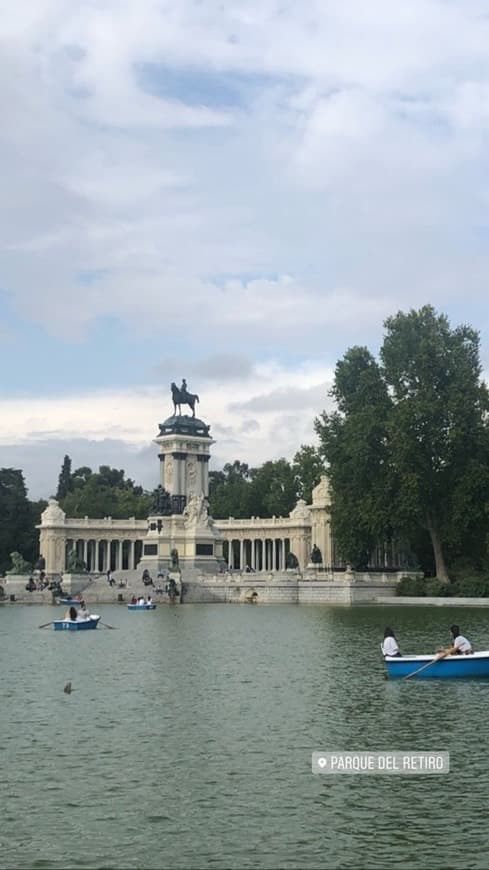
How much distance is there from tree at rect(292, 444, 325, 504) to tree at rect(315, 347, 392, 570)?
30552 mm

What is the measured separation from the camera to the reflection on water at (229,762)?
13008 millimetres

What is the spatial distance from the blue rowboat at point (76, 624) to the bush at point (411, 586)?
2619 centimetres

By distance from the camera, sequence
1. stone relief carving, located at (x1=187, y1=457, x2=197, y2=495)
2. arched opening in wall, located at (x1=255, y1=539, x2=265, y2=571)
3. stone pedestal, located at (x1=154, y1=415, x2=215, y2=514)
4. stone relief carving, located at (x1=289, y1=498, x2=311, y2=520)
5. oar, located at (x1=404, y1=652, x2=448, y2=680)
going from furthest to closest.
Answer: arched opening in wall, located at (x1=255, y1=539, x2=265, y2=571) < stone relief carving, located at (x1=289, y1=498, x2=311, y2=520) < stone relief carving, located at (x1=187, y1=457, x2=197, y2=495) < stone pedestal, located at (x1=154, y1=415, x2=215, y2=514) < oar, located at (x1=404, y1=652, x2=448, y2=680)

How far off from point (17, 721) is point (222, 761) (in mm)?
5383

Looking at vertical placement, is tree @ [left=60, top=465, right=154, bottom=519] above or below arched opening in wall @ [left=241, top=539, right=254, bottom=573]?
above

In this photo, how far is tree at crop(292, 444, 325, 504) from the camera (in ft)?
344

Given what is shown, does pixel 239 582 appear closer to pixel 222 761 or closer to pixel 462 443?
pixel 462 443

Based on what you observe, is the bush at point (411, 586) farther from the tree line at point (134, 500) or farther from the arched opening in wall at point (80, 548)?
the arched opening in wall at point (80, 548)

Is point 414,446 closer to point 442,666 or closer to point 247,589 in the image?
point 247,589

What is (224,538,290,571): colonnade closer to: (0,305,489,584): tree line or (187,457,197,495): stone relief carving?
(187,457,197,495): stone relief carving

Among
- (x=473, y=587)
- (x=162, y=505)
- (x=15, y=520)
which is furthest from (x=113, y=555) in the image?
(x=473, y=587)

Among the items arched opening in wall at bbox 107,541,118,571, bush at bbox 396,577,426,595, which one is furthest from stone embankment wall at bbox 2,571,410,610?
arched opening in wall at bbox 107,541,118,571

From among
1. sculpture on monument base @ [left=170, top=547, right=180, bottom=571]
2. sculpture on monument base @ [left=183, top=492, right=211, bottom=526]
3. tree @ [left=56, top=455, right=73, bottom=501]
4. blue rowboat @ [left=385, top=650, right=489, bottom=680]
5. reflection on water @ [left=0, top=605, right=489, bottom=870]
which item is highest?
tree @ [left=56, top=455, right=73, bottom=501]

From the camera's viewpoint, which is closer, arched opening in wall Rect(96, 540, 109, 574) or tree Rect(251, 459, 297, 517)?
arched opening in wall Rect(96, 540, 109, 574)
